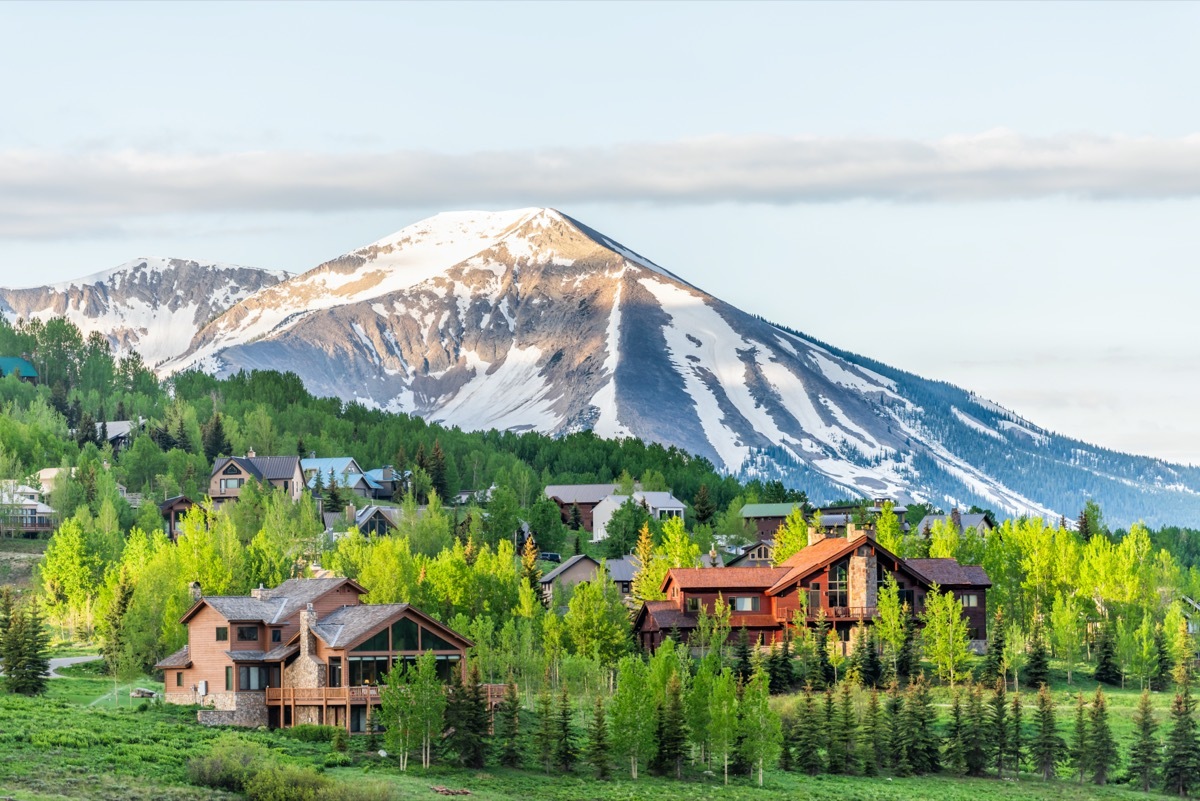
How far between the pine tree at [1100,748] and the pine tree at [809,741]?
12457 millimetres

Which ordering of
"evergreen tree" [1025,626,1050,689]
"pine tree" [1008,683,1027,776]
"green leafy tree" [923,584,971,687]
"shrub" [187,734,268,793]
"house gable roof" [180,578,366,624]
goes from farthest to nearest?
1. "evergreen tree" [1025,626,1050,689]
2. "green leafy tree" [923,584,971,687]
3. "pine tree" [1008,683,1027,776]
4. "house gable roof" [180,578,366,624]
5. "shrub" [187,734,268,793]

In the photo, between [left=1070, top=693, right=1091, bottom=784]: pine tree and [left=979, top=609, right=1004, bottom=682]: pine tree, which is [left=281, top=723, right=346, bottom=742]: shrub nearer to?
[left=1070, top=693, right=1091, bottom=784]: pine tree

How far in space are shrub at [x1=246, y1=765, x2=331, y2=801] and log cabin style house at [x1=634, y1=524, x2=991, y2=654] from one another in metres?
49.5

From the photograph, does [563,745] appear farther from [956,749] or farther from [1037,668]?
[1037,668]

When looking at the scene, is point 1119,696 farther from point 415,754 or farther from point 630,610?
point 415,754

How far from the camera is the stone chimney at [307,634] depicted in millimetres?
90375

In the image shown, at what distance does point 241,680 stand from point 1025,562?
196 ft

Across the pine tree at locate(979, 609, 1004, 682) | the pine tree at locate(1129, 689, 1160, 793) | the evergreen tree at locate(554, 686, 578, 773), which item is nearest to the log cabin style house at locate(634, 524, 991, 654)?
the pine tree at locate(979, 609, 1004, 682)

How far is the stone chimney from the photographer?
297 feet

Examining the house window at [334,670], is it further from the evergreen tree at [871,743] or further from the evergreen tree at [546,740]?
the evergreen tree at [871,743]

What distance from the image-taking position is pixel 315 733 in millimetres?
85688

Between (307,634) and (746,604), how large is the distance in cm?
3890

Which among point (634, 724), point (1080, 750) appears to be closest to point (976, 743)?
point (1080, 750)

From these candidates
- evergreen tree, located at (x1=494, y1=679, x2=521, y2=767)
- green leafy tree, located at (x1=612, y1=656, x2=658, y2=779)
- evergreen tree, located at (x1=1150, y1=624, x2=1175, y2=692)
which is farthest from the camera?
evergreen tree, located at (x1=1150, y1=624, x2=1175, y2=692)
